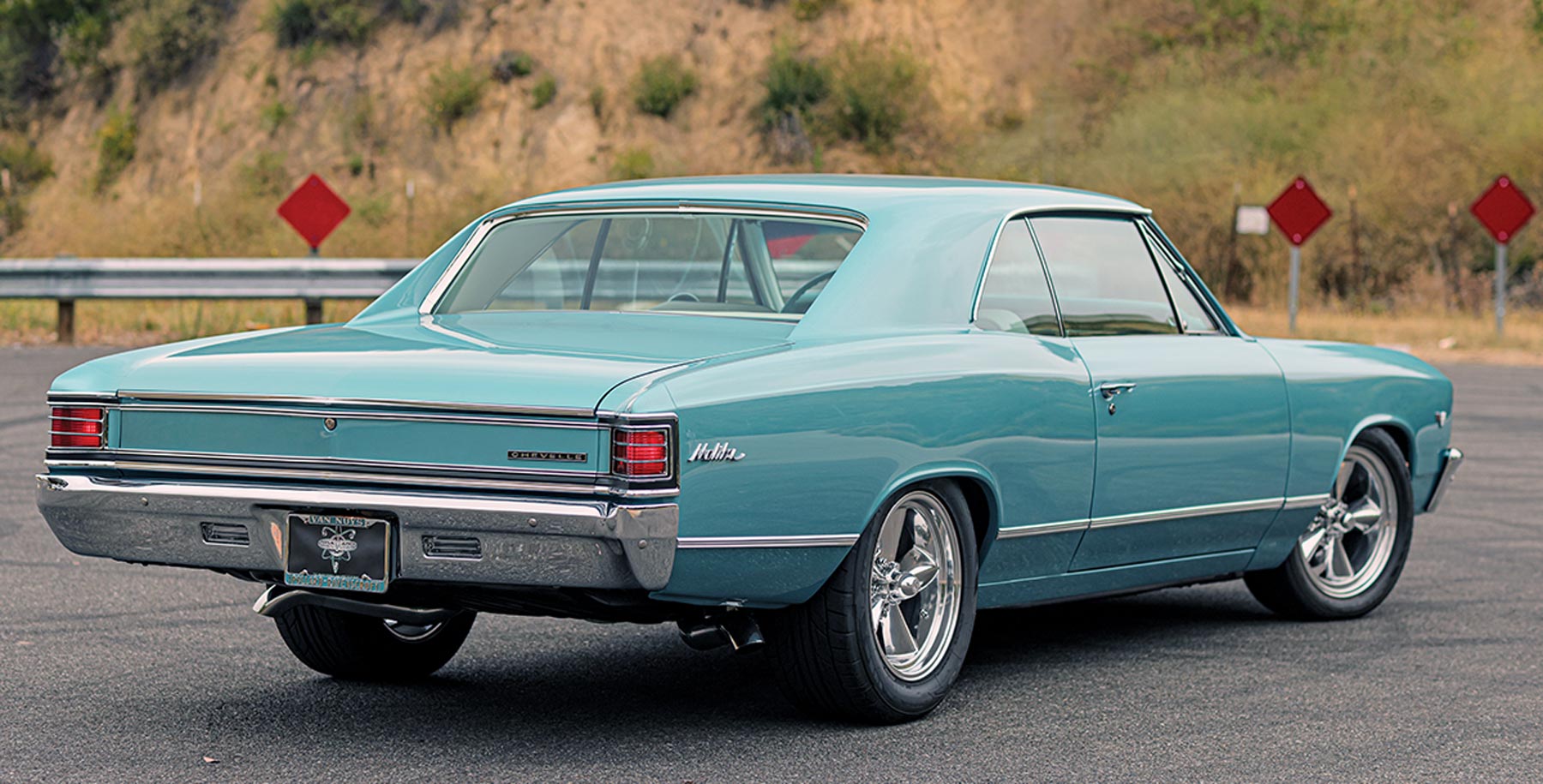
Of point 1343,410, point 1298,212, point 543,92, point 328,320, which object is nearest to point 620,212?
point 1343,410

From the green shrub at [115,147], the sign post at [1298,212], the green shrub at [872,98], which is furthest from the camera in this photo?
the green shrub at [115,147]

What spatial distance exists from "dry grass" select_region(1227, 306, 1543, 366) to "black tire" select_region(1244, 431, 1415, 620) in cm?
1379

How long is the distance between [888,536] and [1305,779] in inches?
47.4

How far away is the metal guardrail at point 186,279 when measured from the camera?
1864cm

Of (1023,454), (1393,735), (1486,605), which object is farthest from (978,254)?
(1486,605)

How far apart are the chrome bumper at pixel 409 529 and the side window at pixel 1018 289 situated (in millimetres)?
1695

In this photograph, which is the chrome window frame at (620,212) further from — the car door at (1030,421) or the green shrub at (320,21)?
the green shrub at (320,21)

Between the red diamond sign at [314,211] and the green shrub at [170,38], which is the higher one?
the green shrub at [170,38]

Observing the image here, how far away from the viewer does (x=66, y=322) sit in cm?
1866

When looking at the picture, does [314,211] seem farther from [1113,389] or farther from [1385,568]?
[1113,389]

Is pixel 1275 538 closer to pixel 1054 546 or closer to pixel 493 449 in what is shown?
pixel 1054 546

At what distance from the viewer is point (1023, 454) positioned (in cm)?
560

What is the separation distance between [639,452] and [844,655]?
0.93m

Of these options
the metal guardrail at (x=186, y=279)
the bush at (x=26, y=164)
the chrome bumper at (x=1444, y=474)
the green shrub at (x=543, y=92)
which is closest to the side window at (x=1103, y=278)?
the chrome bumper at (x=1444, y=474)
